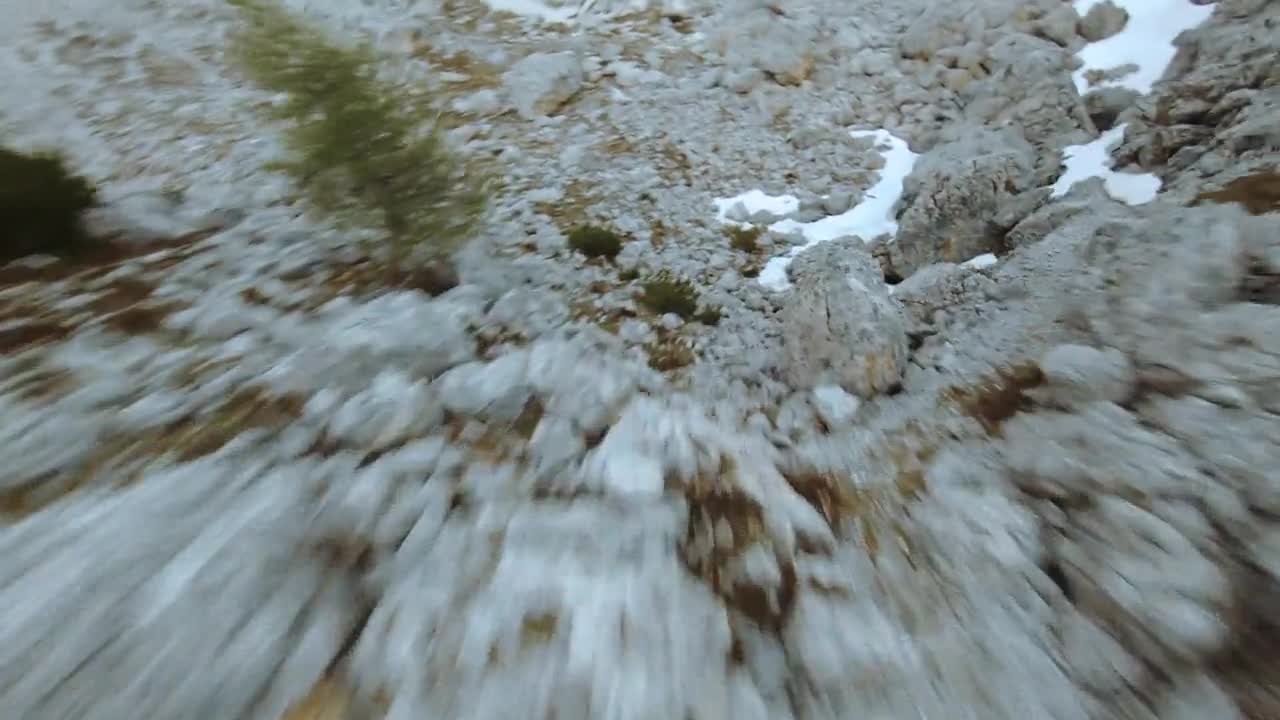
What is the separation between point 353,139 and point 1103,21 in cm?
1575

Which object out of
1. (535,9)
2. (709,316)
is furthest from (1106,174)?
(535,9)

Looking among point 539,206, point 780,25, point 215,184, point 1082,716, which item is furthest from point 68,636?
point 780,25

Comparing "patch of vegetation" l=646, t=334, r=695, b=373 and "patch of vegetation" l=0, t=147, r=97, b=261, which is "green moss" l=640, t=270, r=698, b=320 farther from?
"patch of vegetation" l=0, t=147, r=97, b=261

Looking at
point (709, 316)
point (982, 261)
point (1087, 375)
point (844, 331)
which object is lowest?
point (709, 316)

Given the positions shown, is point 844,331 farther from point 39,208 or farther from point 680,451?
point 39,208

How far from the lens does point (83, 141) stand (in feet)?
37.1

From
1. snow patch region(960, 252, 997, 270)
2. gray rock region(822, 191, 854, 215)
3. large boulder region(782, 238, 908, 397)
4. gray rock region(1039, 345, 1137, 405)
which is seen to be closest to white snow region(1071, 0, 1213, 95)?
gray rock region(822, 191, 854, 215)

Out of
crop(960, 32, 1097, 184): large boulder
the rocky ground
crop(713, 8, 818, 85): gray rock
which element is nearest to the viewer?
the rocky ground

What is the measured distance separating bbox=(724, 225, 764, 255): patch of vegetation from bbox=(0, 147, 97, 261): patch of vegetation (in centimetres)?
917

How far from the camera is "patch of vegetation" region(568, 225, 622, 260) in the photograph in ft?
32.2

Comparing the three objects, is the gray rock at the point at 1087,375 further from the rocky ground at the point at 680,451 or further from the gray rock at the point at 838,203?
the gray rock at the point at 838,203

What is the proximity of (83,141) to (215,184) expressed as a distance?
4.90 metres

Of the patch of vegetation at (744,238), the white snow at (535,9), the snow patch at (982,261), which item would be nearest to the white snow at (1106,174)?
the snow patch at (982,261)

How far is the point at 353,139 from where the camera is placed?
6.64 m
